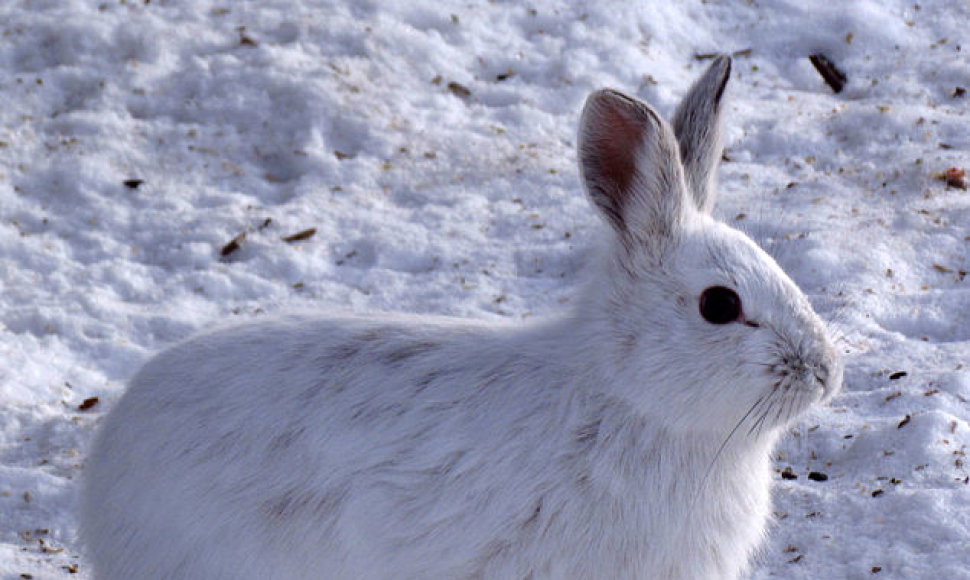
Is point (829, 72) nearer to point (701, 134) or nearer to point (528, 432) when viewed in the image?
point (701, 134)

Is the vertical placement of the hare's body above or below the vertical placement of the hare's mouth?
below

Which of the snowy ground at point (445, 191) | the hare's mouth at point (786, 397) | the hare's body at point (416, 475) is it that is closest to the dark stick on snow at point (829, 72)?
the snowy ground at point (445, 191)

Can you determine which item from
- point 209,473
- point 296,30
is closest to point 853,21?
point 296,30

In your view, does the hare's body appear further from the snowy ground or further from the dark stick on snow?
the dark stick on snow

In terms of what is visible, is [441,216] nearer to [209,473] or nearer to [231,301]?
[231,301]

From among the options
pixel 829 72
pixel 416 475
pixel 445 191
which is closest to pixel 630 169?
pixel 416 475

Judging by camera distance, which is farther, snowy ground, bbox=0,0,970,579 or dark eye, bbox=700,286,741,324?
A: snowy ground, bbox=0,0,970,579

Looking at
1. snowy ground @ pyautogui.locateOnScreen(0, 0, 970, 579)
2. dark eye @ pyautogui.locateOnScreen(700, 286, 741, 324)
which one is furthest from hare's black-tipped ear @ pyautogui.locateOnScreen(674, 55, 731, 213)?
snowy ground @ pyautogui.locateOnScreen(0, 0, 970, 579)
